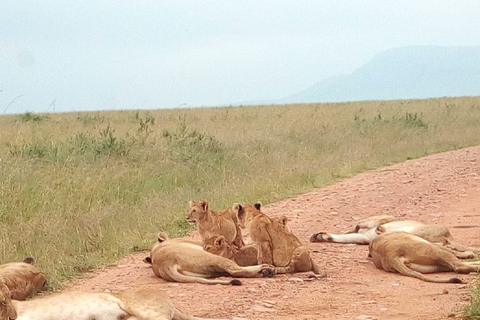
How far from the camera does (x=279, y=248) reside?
740 cm

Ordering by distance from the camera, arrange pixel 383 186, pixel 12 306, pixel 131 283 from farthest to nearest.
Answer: pixel 383 186 < pixel 131 283 < pixel 12 306

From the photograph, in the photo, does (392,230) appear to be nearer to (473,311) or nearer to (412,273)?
(412,273)

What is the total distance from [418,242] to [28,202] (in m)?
4.90

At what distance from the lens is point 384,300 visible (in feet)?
20.6

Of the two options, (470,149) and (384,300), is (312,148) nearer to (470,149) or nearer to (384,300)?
(470,149)

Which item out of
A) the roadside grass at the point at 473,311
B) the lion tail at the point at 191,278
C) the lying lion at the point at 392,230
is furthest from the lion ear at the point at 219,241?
the roadside grass at the point at 473,311

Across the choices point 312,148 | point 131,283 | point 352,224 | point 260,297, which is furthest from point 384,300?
point 312,148

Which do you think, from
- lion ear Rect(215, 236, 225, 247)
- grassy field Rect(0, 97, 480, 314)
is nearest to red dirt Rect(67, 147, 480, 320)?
lion ear Rect(215, 236, 225, 247)

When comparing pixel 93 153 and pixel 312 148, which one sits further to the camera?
pixel 312 148

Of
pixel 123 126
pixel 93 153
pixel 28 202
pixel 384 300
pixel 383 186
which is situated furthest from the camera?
pixel 123 126

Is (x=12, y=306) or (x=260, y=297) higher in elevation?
(x=12, y=306)

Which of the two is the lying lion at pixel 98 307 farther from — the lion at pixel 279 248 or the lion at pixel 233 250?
the lion at pixel 279 248

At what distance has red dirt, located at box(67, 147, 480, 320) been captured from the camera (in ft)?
19.7

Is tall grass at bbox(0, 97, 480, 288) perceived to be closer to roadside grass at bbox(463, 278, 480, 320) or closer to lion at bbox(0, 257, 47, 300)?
lion at bbox(0, 257, 47, 300)
